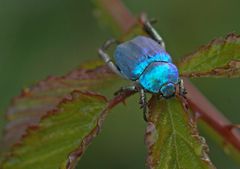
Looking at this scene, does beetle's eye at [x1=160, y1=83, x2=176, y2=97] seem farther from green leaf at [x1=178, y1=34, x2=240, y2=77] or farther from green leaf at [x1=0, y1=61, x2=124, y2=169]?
green leaf at [x1=0, y1=61, x2=124, y2=169]

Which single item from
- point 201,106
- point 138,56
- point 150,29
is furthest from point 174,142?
point 150,29

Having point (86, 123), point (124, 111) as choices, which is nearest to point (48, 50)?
point (124, 111)

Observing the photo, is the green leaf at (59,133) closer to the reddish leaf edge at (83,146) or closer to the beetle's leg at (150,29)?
the reddish leaf edge at (83,146)

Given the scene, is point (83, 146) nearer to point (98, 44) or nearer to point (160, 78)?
point (160, 78)

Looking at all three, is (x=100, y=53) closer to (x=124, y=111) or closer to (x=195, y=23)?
(x=124, y=111)

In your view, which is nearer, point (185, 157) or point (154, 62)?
point (185, 157)

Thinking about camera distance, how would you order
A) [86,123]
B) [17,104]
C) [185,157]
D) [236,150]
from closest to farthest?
[185,157] < [86,123] < [236,150] < [17,104]
